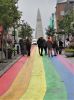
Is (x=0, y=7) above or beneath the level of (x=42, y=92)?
above

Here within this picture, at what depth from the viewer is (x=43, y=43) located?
4950 centimetres

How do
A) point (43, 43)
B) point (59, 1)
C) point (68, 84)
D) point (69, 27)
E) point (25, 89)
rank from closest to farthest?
point (25, 89) < point (68, 84) < point (43, 43) < point (69, 27) < point (59, 1)

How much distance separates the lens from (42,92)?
1538cm

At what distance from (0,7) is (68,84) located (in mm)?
12902

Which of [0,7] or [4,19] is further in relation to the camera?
[4,19]

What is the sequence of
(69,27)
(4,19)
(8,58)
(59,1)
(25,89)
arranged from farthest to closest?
(59,1), (69,27), (8,58), (4,19), (25,89)

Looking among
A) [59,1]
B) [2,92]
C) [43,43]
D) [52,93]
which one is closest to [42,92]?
[52,93]


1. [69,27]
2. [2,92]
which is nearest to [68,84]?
[2,92]

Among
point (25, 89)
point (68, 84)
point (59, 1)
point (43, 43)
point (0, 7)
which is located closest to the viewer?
point (25, 89)

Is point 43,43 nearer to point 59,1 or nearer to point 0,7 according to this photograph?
point 0,7

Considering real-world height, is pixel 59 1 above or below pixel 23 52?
above

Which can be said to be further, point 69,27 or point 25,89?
point 69,27

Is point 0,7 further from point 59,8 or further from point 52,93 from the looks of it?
point 59,8

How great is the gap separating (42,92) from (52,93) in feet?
1.58
